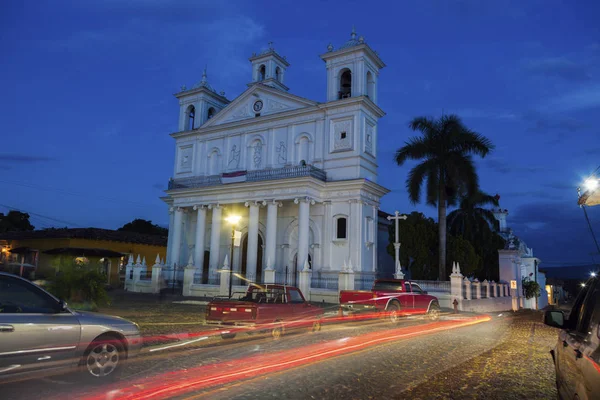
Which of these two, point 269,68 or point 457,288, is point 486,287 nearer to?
point 457,288

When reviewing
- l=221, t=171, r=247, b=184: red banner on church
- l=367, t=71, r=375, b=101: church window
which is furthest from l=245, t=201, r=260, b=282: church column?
l=367, t=71, r=375, b=101: church window

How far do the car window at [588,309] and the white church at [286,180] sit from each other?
21884 millimetres

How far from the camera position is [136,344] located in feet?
22.6

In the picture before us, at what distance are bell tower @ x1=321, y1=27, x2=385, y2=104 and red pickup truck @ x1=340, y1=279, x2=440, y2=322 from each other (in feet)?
55.4

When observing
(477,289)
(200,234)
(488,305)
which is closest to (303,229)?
(200,234)

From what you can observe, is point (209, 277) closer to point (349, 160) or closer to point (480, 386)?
point (349, 160)

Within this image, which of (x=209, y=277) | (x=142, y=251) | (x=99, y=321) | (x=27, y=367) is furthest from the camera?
(x=142, y=251)

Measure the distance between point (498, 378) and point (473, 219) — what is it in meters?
32.1

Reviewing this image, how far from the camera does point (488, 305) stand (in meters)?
26.6

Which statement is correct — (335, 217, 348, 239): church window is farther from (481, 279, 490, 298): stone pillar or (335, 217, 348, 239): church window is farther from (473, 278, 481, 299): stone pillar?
(481, 279, 490, 298): stone pillar

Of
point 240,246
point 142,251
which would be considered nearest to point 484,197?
point 240,246

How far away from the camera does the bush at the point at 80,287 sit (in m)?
15.8

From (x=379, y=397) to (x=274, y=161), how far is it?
28349 mm

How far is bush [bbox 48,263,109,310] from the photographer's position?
1581 cm
